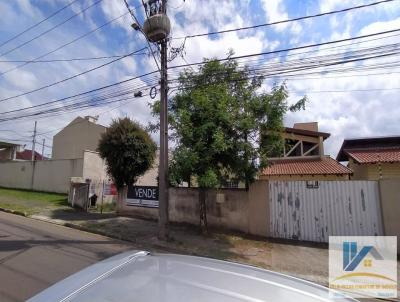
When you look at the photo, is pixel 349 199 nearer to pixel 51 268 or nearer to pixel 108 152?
pixel 51 268

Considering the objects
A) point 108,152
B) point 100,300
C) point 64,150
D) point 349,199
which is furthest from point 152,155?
point 64,150

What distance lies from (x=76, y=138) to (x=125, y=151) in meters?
17.2

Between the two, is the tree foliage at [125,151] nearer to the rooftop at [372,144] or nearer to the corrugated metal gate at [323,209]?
the corrugated metal gate at [323,209]

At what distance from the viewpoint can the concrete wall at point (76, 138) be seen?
29.6 m

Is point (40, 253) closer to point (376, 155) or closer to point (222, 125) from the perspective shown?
point (222, 125)

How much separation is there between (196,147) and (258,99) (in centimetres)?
290

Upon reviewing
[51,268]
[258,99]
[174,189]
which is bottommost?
[51,268]

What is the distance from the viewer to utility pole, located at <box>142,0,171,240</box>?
35.1ft

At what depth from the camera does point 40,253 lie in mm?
Result: 7711

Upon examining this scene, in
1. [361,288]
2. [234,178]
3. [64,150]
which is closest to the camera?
[361,288]

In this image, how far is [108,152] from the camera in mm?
16500

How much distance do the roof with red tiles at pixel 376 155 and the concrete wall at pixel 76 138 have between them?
69.4ft

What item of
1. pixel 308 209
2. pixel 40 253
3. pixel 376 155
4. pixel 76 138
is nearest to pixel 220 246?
pixel 308 209

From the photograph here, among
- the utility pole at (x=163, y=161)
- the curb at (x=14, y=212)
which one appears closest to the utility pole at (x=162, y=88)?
the utility pole at (x=163, y=161)
